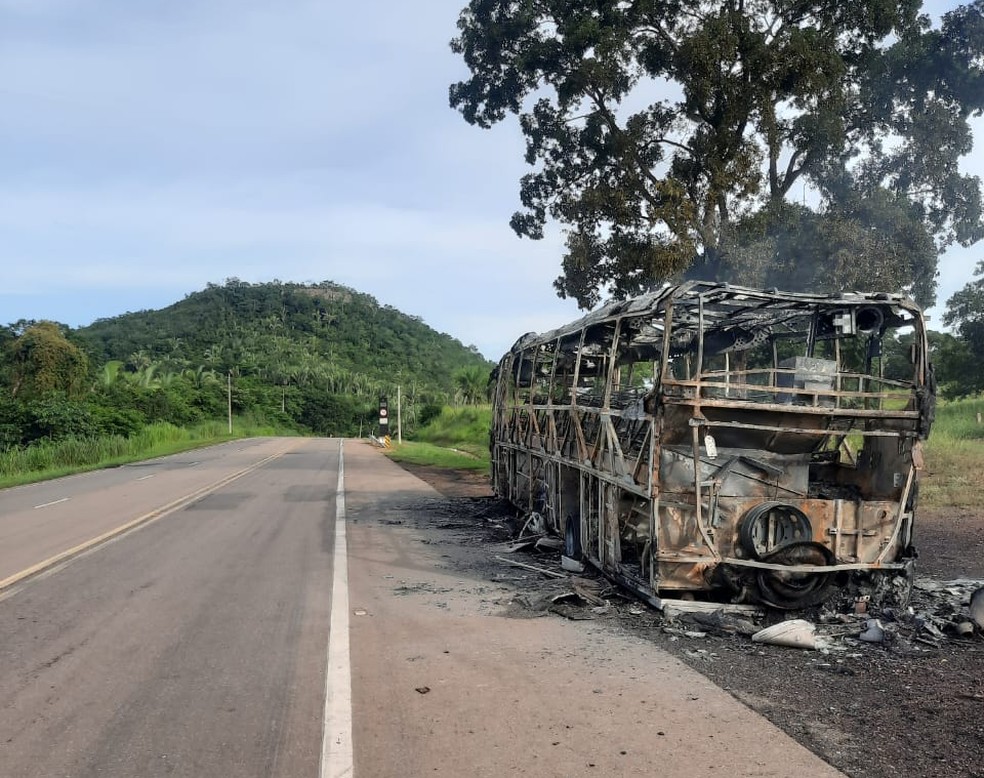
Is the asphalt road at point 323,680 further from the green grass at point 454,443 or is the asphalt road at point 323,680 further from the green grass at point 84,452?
the green grass at point 454,443

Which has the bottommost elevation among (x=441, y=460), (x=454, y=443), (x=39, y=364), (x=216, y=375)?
(x=454, y=443)

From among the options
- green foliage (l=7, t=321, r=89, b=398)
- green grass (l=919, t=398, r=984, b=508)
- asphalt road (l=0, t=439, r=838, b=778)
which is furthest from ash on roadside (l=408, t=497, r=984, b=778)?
green foliage (l=7, t=321, r=89, b=398)

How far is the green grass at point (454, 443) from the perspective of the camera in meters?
32.7

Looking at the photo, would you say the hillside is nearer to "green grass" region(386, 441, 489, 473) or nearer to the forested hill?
the forested hill

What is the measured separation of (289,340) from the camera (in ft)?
331

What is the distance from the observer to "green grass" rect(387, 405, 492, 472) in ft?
107

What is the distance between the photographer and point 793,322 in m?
9.62

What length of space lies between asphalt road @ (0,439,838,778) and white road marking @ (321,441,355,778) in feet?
0.05

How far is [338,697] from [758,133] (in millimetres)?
16604

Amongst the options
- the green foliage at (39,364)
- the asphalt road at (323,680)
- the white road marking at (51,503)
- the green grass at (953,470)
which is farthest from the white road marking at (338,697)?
the green foliage at (39,364)

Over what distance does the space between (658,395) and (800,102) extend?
13.4 metres

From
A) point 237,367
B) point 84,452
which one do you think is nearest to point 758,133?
point 84,452

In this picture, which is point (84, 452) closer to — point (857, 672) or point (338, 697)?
point (338, 697)

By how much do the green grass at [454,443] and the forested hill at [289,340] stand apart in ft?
68.4
